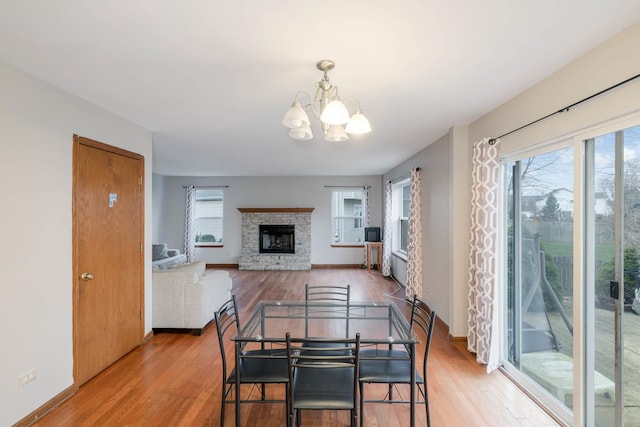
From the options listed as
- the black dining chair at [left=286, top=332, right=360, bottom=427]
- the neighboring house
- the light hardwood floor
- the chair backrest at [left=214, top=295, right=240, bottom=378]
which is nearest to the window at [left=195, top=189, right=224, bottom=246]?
the light hardwood floor

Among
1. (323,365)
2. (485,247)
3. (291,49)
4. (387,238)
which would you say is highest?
(291,49)

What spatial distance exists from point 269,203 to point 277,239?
998 millimetres

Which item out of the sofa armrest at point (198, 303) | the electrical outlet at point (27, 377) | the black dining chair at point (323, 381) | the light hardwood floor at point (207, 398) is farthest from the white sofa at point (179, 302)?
the black dining chair at point (323, 381)

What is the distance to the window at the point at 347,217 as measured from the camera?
321 inches

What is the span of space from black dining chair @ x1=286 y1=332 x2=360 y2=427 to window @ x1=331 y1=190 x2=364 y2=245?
6211 millimetres

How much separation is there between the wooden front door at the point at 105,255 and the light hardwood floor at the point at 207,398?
26 centimetres

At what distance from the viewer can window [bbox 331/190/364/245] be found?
8.16 meters

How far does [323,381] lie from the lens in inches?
73.3

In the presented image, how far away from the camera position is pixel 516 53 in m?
1.83

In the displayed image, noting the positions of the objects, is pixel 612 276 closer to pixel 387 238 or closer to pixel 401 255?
pixel 401 255

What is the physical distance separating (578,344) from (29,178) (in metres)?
3.93

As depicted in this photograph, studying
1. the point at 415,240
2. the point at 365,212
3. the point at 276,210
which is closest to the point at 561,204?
the point at 415,240

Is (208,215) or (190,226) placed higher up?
(208,215)

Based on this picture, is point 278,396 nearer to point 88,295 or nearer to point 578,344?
point 88,295
